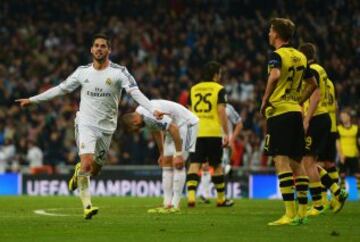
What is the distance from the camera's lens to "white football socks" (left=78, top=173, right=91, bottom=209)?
1305 centimetres

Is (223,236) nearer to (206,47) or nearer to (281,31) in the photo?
(281,31)

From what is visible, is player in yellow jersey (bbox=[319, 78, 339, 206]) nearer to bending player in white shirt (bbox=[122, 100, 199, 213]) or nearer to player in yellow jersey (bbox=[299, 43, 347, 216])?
player in yellow jersey (bbox=[299, 43, 347, 216])

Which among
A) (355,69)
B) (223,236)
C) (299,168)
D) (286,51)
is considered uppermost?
(355,69)

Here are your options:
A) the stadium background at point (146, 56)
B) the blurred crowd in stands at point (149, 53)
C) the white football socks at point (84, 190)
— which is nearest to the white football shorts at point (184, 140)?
the white football socks at point (84, 190)

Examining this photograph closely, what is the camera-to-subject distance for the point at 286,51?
11852mm

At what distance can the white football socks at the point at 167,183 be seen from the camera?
50.0 ft

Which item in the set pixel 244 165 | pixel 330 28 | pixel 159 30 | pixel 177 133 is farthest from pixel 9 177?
pixel 177 133

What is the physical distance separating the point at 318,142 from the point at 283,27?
3.27 m

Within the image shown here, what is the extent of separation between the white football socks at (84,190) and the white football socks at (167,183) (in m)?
2.36

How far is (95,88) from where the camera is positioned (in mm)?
13383

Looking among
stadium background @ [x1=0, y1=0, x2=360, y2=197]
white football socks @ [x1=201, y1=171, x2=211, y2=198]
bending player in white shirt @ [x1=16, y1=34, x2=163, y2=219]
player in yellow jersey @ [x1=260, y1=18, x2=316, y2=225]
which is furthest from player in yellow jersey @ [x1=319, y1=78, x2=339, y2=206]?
stadium background @ [x1=0, y1=0, x2=360, y2=197]

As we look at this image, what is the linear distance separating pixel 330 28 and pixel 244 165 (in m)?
6.90

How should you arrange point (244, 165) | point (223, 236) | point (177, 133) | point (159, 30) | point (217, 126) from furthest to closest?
point (159, 30) → point (244, 165) → point (217, 126) → point (177, 133) → point (223, 236)

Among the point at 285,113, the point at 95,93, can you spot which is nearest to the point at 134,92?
the point at 95,93
